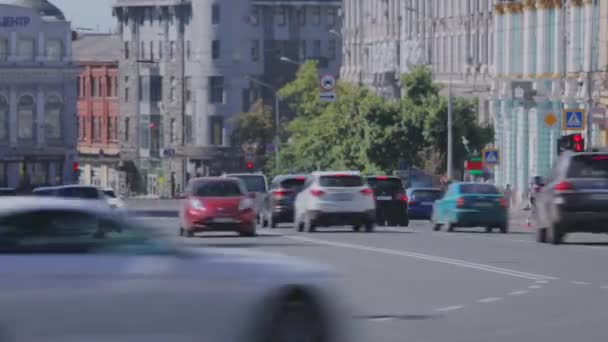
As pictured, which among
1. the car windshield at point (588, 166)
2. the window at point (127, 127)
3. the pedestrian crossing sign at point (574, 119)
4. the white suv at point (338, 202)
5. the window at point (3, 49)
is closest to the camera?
the car windshield at point (588, 166)

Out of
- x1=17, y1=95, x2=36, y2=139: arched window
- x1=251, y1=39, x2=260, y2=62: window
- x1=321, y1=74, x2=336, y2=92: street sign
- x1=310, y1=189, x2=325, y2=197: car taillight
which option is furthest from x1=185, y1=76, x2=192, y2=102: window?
x1=310, y1=189, x2=325, y2=197: car taillight

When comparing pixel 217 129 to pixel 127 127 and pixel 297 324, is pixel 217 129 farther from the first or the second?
pixel 297 324

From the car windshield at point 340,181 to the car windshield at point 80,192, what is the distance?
17.2 feet

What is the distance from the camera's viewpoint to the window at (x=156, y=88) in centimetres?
13750

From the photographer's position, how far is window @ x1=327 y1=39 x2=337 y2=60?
142 metres

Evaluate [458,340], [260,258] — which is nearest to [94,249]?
[260,258]

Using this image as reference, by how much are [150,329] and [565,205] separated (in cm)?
2121

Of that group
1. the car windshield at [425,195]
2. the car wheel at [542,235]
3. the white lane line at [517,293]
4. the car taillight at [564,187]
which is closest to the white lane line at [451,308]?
the white lane line at [517,293]

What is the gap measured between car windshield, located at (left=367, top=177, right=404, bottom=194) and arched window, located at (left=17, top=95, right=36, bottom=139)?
69221mm

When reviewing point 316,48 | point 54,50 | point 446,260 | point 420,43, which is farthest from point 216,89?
point 446,260

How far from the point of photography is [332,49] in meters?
143

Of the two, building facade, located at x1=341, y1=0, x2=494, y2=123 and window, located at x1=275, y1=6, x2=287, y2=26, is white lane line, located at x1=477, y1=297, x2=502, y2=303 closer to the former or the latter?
building facade, located at x1=341, y1=0, x2=494, y2=123

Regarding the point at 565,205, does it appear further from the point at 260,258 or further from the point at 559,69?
the point at 559,69

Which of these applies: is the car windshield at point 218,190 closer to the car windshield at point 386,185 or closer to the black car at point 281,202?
the black car at point 281,202
